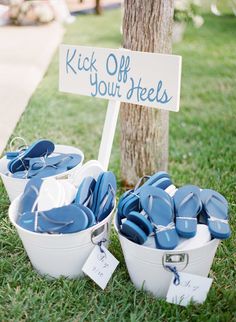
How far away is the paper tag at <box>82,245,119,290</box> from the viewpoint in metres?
1.67

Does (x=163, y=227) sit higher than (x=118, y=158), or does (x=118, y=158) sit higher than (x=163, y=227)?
(x=163, y=227)

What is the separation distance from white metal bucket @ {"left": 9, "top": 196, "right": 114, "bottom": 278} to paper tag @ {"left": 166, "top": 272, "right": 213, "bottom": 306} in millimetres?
323

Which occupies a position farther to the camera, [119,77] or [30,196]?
[119,77]

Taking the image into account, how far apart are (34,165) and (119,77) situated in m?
0.53

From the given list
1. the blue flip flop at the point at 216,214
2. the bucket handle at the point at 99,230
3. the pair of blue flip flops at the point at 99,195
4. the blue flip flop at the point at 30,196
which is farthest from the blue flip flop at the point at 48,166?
the blue flip flop at the point at 216,214

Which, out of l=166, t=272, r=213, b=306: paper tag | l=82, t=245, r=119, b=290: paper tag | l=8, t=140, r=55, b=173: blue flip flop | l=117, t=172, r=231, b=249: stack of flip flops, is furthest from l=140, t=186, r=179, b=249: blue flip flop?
l=8, t=140, r=55, b=173: blue flip flop

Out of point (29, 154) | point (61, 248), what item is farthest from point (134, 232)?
point (29, 154)

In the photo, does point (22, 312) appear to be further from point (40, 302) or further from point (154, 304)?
point (154, 304)

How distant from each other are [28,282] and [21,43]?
14.0 feet

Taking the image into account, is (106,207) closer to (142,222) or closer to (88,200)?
(88,200)

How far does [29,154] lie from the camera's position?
6.81 ft

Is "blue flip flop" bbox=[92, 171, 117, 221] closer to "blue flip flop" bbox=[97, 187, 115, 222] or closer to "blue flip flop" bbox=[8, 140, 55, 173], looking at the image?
"blue flip flop" bbox=[97, 187, 115, 222]

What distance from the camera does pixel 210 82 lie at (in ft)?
14.3

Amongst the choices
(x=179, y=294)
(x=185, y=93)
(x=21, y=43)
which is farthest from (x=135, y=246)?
(x=21, y=43)
